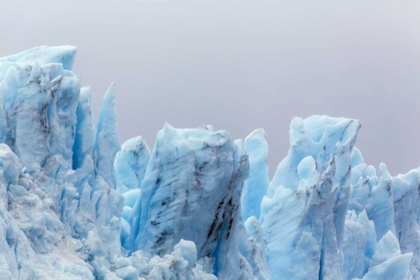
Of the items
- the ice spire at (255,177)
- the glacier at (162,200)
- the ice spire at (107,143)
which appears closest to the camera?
the glacier at (162,200)

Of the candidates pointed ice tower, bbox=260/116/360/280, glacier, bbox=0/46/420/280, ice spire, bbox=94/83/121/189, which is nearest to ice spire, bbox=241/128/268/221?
glacier, bbox=0/46/420/280

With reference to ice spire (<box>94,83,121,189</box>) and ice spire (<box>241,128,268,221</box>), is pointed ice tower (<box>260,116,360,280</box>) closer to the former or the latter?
ice spire (<box>241,128,268,221</box>)

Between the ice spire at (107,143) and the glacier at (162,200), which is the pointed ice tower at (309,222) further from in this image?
the ice spire at (107,143)

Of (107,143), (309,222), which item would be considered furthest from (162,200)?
(309,222)

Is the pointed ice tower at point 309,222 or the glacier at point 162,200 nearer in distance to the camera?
the glacier at point 162,200

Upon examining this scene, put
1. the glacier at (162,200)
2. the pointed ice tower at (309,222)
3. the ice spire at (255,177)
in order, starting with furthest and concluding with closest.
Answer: the ice spire at (255,177) < the pointed ice tower at (309,222) < the glacier at (162,200)

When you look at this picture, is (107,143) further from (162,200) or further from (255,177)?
(255,177)

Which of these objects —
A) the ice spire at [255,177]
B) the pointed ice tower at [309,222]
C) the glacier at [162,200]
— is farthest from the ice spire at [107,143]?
the ice spire at [255,177]

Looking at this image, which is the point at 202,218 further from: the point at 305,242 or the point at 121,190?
the point at 121,190

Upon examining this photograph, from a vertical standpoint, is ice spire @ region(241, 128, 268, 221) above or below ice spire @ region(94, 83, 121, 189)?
below
